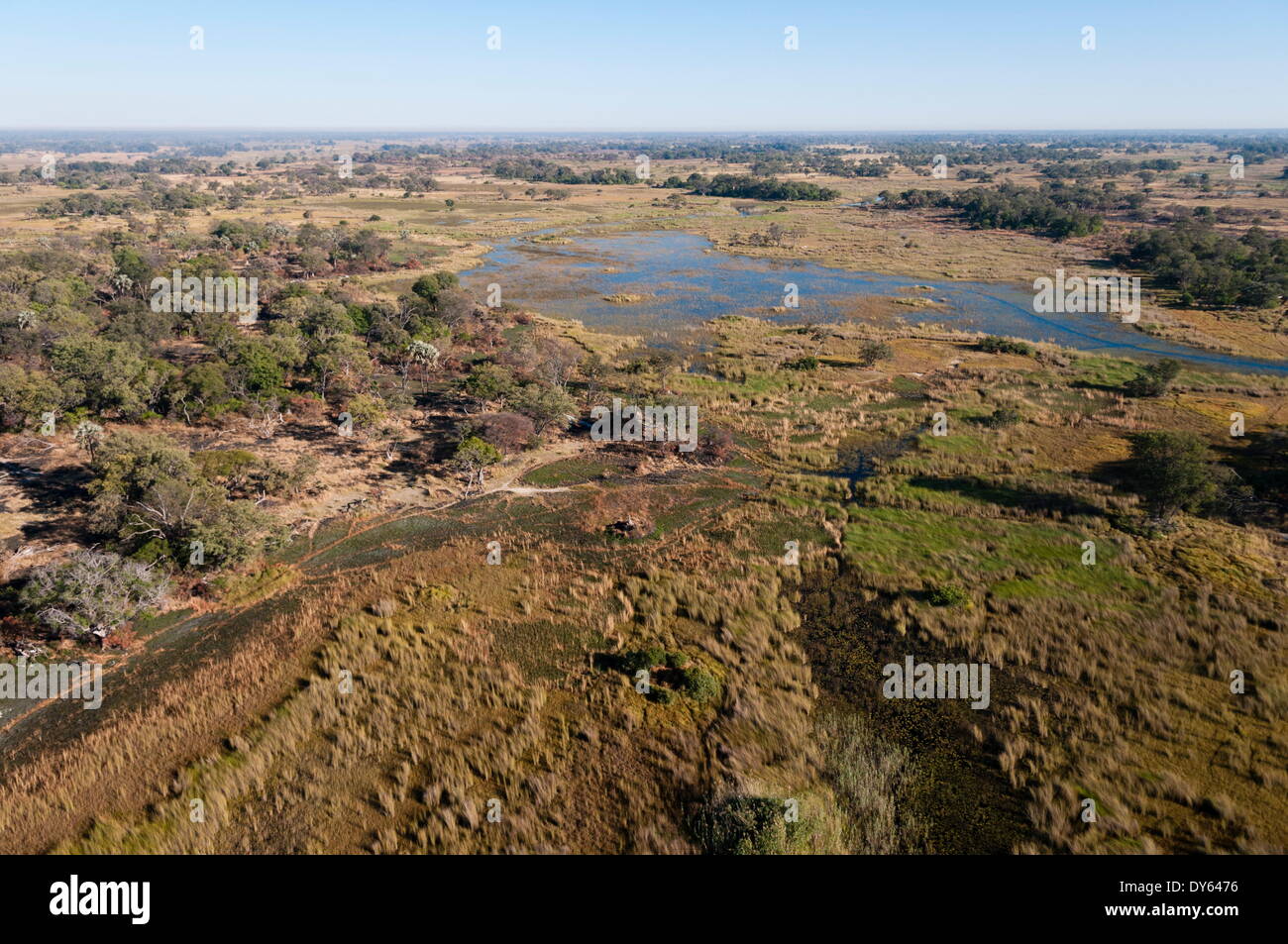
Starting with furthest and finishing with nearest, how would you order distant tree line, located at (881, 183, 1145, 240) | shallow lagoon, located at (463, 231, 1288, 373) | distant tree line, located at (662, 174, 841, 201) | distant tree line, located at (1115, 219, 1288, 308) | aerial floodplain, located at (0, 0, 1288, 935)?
distant tree line, located at (662, 174, 841, 201) < distant tree line, located at (881, 183, 1145, 240) < distant tree line, located at (1115, 219, 1288, 308) < shallow lagoon, located at (463, 231, 1288, 373) < aerial floodplain, located at (0, 0, 1288, 935)

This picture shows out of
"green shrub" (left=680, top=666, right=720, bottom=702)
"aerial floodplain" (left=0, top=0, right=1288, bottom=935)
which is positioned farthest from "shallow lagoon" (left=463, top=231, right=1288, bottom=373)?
"green shrub" (left=680, top=666, right=720, bottom=702)

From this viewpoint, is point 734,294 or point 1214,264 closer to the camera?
point 1214,264

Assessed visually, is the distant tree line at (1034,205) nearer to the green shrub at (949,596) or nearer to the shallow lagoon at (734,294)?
the shallow lagoon at (734,294)

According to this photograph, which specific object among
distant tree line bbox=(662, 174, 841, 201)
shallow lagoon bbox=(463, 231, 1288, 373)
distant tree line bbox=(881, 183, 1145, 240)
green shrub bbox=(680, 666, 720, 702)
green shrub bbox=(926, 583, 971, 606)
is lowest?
green shrub bbox=(680, 666, 720, 702)

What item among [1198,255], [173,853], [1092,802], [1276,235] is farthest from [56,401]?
[1276,235]

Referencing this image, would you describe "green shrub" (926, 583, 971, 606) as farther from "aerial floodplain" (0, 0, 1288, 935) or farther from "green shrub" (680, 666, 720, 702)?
"green shrub" (680, 666, 720, 702)

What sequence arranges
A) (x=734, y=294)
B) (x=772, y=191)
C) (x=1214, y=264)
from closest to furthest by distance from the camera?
1. (x=1214, y=264)
2. (x=734, y=294)
3. (x=772, y=191)

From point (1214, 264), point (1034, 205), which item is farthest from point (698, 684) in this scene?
point (1034, 205)

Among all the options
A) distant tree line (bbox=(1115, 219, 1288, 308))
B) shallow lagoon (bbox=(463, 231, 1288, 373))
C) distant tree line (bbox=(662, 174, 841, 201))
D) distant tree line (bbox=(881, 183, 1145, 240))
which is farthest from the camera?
distant tree line (bbox=(662, 174, 841, 201))

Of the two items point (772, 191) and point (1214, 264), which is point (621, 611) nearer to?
point (1214, 264)

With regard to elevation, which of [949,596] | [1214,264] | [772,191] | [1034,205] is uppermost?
[772,191]

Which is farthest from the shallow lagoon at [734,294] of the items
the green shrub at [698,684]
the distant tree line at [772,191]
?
the distant tree line at [772,191]
